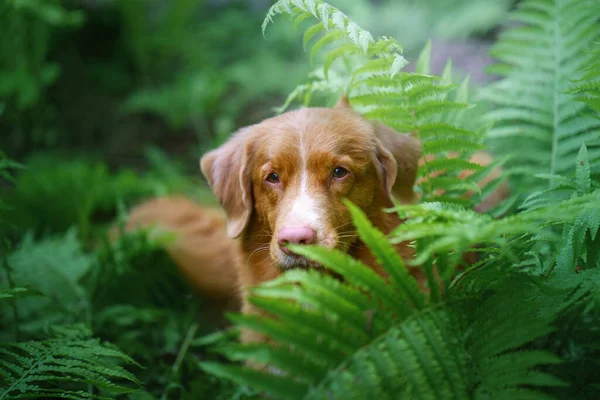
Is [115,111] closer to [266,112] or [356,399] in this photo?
[266,112]

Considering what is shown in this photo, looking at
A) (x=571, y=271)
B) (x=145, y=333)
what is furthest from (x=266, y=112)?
(x=571, y=271)

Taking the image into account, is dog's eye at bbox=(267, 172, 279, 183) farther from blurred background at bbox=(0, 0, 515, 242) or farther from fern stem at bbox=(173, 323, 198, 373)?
blurred background at bbox=(0, 0, 515, 242)

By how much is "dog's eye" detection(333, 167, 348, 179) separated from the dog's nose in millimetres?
492

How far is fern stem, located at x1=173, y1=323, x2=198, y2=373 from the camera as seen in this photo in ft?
11.2

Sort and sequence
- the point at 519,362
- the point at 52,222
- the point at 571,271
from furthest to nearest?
the point at 52,222 < the point at 571,271 < the point at 519,362

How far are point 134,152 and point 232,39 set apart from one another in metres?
2.23

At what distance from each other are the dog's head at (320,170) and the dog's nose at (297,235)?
141 mm

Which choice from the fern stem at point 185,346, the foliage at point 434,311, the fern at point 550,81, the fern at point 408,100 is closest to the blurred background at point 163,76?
the fern stem at point 185,346

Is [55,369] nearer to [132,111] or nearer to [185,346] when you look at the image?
[185,346]

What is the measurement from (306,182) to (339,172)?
8.1 inches

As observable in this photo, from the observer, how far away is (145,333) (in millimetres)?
3750

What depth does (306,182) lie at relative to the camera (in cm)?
286

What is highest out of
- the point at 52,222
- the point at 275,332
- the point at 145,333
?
the point at 275,332

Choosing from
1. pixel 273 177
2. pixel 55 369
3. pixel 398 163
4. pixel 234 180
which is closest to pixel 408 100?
pixel 398 163
